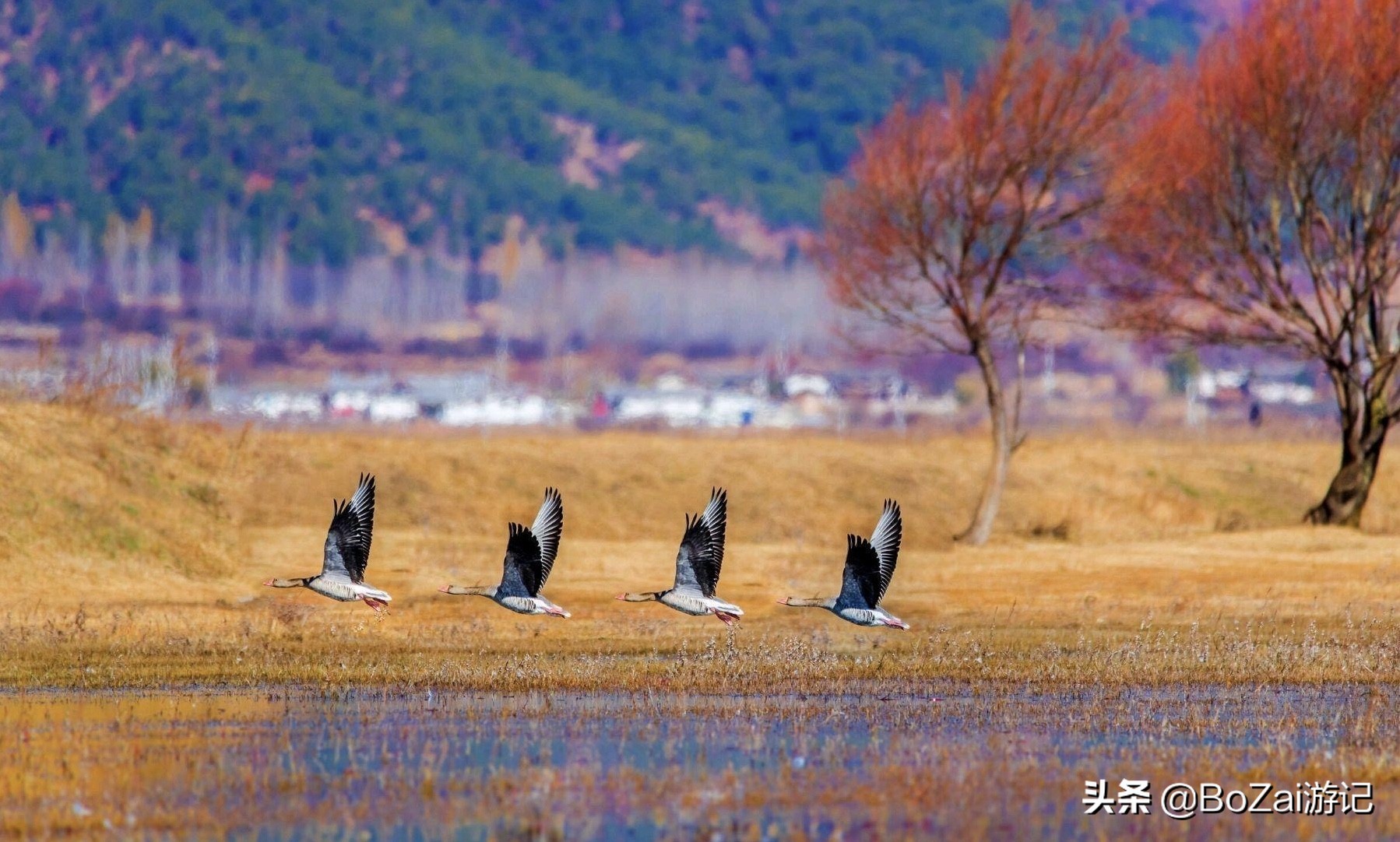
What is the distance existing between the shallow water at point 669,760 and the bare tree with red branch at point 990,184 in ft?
60.6

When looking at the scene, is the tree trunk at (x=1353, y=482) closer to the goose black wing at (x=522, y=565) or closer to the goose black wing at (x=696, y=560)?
the goose black wing at (x=696, y=560)

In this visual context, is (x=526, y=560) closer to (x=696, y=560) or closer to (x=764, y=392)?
(x=696, y=560)

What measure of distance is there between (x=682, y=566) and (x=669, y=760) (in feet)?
13.2

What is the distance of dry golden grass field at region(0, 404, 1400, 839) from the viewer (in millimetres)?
14008

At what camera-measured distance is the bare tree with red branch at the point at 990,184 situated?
3688cm

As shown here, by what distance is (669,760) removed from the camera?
609 inches

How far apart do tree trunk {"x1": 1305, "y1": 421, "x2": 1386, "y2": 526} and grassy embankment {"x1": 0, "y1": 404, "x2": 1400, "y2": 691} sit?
157cm

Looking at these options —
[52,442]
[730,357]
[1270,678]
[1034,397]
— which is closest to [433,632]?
[1270,678]

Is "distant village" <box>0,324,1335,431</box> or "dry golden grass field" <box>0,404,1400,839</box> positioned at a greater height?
"distant village" <box>0,324,1335,431</box>

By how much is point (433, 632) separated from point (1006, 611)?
7.90 metres

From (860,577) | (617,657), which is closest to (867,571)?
(860,577)

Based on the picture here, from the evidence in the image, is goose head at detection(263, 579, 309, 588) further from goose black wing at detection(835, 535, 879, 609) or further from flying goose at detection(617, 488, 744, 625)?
goose black wing at detection(835, 535, 879, 609)

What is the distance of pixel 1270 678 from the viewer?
2019 cm

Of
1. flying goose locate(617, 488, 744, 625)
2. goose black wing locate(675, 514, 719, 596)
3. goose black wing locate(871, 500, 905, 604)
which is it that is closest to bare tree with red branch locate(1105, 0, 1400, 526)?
goose black wing locate(871, 500, 905, 604)
